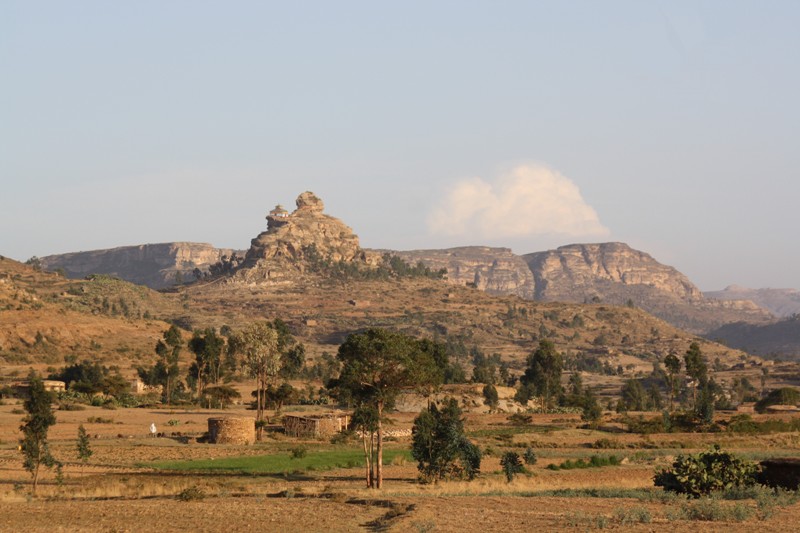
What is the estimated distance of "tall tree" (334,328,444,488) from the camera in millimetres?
49281

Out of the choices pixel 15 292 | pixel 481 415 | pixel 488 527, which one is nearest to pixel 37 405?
pixel 488 527

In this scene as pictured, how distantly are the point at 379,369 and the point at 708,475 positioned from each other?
1730cm

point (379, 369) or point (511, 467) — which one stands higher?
point (379, 369)

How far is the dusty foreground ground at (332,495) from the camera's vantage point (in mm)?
31094

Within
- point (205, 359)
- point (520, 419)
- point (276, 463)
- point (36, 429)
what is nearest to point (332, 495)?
point (36, 429)

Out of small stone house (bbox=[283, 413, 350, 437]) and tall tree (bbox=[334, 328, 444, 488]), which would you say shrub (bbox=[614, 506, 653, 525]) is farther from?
small stone house (bbox=[283, 413, 350, 437])

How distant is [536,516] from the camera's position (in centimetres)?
3200

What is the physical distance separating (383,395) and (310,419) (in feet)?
91.7

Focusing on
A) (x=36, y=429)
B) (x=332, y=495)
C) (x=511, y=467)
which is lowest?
(x=511, y=467)

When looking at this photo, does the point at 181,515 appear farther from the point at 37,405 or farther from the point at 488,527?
the point at 37,405

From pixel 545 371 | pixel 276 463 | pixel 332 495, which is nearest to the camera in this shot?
pixel 332 495

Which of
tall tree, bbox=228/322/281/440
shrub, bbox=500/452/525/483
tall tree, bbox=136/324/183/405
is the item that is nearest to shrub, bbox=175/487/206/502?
shrub, bbox=500/452/525/483

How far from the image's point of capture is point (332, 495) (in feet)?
130

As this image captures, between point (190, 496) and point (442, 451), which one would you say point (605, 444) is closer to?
point (442, 451)
